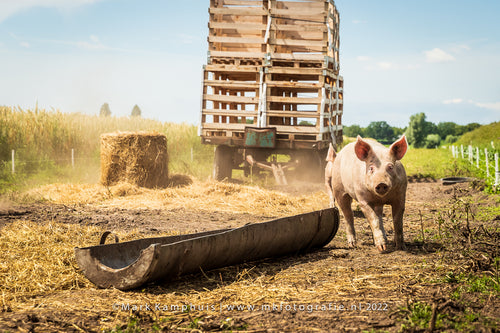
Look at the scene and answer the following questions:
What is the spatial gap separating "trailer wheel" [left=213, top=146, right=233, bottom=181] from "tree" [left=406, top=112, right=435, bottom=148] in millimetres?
51413

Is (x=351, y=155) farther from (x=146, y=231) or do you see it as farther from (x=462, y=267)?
(x=146, y=231)

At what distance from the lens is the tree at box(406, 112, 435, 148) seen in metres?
61.7

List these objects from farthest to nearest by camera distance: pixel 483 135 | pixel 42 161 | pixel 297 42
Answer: pixel 483 135 < pixel 42 161 < pixel 297 42

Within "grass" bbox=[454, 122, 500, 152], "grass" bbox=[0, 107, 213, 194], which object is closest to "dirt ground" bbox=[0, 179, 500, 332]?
"grass" bbox=[0, 107, 213, 194]

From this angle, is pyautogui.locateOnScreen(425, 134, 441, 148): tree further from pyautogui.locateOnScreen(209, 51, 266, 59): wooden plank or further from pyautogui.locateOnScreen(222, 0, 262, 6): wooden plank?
pyautogui.locateOnScreen(209, 51, 266, 59): wooden plank

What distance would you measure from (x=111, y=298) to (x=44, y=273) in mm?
1203

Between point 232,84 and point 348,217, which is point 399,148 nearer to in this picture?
point 348,217

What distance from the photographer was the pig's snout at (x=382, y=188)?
5.45m

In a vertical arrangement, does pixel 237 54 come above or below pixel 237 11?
below

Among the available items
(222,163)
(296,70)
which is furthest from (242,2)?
(222,163)

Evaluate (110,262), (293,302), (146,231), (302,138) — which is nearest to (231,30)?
(302,138)

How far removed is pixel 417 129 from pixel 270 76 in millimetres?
52638

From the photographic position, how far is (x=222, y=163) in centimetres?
1431

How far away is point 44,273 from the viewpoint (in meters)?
5.34
